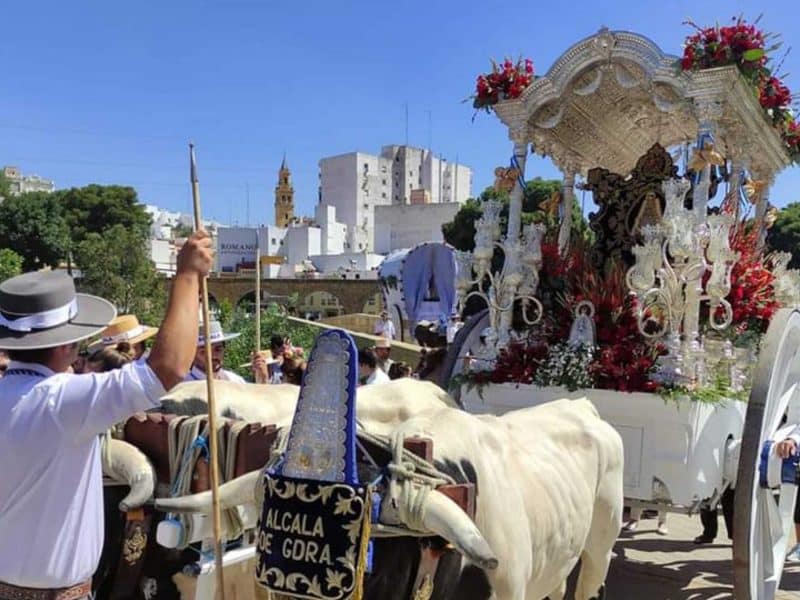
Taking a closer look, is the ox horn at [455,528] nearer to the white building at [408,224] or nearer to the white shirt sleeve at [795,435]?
the white shirt sleeve at [795,435]

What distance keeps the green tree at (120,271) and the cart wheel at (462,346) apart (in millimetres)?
26362

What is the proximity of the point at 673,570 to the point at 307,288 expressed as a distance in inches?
1783

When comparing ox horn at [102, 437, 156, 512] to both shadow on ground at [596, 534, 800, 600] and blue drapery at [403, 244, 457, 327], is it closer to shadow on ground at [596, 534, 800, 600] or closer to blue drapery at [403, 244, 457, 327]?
shadow on ground at [596, 534, 800, 600]

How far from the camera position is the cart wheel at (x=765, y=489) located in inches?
155

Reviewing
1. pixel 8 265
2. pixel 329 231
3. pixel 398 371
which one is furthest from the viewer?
pixel 329 231

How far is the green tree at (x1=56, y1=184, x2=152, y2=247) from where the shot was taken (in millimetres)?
53906

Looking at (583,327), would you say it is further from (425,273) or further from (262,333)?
(262,333)

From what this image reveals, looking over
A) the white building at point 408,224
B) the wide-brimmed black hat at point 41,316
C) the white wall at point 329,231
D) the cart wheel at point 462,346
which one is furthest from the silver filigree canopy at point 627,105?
the white wall at point 329,231

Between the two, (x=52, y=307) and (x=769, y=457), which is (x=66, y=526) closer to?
(x=52, y=307)

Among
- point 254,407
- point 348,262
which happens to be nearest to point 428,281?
point 254,407

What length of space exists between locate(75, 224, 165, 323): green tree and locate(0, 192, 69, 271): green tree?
661 inches

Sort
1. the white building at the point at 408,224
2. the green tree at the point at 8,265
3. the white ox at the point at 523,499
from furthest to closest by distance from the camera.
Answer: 1. the white building at the point at 408,224
2. the green tree at the point at 8,265
3. the white ox at the point at 523,499

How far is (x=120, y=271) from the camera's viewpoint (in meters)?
32.6

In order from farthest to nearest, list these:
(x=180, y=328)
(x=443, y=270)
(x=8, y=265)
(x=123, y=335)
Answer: (x=8, y=265)
(x=443, y=270)
(x=123, y=335)
(x=180, y=328)
